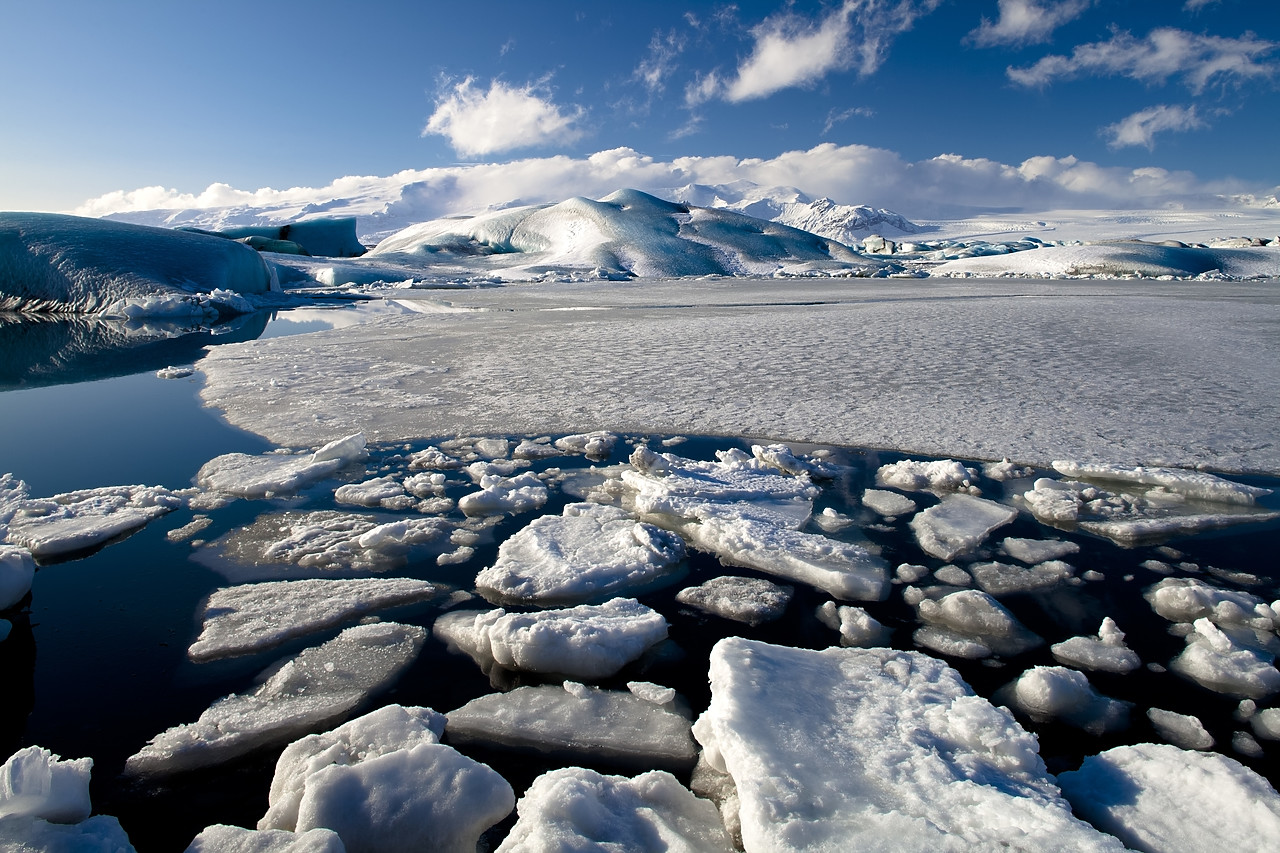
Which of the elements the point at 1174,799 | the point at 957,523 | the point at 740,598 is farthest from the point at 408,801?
the point at 957,523

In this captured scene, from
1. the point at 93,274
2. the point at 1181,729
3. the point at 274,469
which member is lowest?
the point at 1181,729

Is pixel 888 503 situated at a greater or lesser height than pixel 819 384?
lesser

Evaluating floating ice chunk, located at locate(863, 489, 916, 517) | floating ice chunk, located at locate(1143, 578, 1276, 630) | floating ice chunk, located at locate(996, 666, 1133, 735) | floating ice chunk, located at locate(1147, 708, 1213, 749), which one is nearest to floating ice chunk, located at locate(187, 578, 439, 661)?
floating ice chunk, located at locate(996, 666, 1133, 735)

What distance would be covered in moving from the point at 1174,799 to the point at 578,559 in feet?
4.96

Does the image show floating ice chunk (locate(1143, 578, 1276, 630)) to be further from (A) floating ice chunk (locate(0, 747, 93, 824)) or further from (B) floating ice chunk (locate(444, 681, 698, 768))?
(A) floating ice chunk (locate(0, 747, 93, 824))

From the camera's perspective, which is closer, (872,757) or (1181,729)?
(872,757)

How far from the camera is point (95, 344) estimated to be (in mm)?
8594

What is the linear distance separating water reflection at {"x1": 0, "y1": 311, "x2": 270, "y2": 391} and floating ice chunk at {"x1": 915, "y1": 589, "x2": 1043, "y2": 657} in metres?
7.07

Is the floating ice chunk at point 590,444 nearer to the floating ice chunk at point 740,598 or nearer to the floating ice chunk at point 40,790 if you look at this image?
the floating ice chunk at point 740,598

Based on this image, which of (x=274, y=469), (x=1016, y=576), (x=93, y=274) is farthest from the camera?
(x=93, y=274)

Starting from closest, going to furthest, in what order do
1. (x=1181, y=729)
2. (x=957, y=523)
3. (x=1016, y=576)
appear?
(x=1181, y=729), (x=1016, y=576), (x=957, y=523)

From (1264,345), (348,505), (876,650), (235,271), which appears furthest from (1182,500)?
(235,271)

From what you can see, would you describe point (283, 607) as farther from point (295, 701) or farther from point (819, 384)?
point (819, 384)

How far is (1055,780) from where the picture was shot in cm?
121
